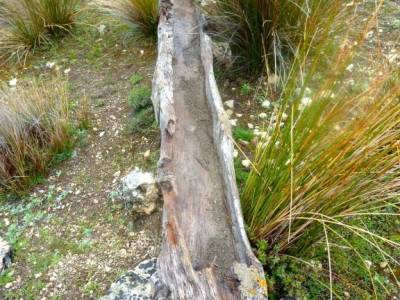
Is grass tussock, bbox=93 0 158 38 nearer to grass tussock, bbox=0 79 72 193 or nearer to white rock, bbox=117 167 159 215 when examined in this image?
grass tussock, bbox=0 79 72 193

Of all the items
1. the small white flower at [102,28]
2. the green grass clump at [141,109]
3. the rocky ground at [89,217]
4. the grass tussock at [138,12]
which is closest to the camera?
the rocky ground at [89,217]

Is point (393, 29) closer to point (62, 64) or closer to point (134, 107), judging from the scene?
point (134, 107)

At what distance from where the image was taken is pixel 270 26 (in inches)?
112

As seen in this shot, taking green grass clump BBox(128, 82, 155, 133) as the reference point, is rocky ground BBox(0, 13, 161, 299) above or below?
below

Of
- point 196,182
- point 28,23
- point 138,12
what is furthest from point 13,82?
point 196,182

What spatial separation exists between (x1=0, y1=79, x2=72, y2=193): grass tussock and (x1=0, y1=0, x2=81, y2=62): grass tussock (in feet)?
3.12

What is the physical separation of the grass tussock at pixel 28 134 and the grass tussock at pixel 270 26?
1.31m

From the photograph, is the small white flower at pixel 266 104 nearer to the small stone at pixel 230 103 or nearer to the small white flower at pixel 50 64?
the small stone at pixel 230 103

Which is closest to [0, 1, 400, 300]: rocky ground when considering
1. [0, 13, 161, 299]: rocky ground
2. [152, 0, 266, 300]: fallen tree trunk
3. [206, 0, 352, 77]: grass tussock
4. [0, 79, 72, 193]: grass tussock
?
[0, 13, 161, 299]: rocky ground

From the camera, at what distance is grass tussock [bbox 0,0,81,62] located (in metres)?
3.64

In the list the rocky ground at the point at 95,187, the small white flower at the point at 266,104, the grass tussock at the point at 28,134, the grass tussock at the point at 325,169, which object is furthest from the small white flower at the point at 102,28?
the grass tussock at the point at 325,169

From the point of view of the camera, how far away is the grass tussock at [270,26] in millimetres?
2771

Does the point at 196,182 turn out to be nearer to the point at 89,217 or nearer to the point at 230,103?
the point at 89,217

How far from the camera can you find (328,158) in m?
1.78
